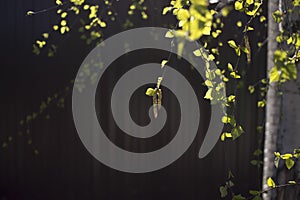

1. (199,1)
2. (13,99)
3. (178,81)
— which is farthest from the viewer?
(13,99)

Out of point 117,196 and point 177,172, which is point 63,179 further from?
point 177,172

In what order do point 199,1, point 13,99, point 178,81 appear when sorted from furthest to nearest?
point 13,99
point 178,81
point 199,1

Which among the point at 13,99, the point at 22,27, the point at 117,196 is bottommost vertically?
the point at 117,196

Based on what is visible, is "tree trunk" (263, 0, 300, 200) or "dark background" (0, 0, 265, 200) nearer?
"tree trunk" (263, 0, 300, 200)

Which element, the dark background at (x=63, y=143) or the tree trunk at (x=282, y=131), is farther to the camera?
the dark background at (x=63, y=143)

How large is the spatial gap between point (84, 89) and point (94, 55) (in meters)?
0.22

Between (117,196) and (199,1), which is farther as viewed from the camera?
(117,196)

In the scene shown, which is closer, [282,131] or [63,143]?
[282,131]

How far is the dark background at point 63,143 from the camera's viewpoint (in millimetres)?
3303

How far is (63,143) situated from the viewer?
3.47 m

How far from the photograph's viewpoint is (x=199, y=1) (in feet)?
2.18

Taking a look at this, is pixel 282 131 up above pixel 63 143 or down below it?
above

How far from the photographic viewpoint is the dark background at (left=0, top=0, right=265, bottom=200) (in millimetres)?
3303

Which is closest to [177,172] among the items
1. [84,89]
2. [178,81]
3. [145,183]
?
[145,183]
